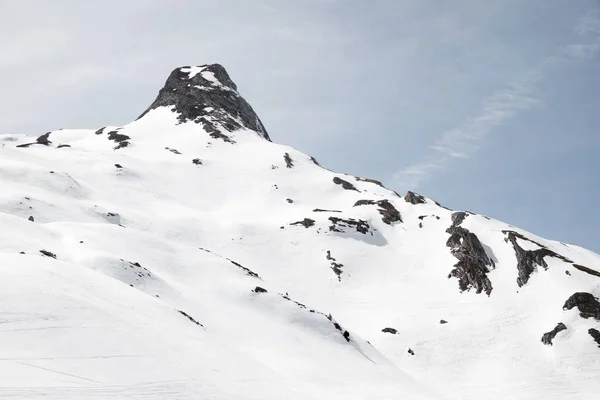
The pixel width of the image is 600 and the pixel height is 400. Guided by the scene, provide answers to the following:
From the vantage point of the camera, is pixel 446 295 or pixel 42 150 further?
pixel 42 150

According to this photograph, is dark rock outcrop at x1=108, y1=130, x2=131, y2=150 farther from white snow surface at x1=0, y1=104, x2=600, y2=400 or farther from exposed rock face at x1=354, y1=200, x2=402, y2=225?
exposed rock face at x1=354, y1=200, x2=402, y2=225

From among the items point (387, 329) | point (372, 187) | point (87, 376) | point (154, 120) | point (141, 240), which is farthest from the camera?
point (154, 120)

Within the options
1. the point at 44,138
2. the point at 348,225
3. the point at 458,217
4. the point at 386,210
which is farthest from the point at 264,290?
the point at 44,138

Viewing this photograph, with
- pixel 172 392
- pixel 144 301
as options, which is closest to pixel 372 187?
pixel 144 301

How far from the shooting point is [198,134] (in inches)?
3903

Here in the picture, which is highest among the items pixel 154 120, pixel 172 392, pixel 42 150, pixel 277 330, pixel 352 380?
pixel 154 120

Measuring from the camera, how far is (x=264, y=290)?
37875 mm

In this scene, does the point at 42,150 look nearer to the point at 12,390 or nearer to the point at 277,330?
the point at 277,330

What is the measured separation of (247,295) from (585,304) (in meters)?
32.1

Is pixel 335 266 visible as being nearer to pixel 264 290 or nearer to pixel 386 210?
pixel 386 210

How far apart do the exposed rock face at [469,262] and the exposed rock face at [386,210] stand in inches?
429

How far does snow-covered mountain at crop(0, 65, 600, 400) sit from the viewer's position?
16766 millimetres

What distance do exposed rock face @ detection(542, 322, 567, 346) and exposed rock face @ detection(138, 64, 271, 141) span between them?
79.8 meters

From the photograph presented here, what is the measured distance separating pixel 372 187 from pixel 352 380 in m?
63.8
